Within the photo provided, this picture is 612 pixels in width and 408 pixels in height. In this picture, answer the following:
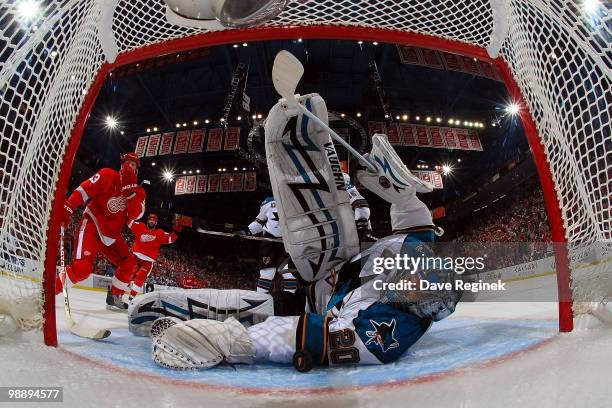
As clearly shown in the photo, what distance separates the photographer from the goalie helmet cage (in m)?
1.12

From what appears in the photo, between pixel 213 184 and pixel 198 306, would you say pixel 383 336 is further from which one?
pixel 213 184

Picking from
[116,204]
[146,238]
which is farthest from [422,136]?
[116,204]

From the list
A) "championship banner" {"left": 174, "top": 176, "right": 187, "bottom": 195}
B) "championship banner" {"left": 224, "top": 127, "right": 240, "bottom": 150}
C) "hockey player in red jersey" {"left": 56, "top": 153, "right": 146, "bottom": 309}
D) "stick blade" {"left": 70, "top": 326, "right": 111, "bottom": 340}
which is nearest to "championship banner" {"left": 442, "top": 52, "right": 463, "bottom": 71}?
"championship banner" {"left": 224, "top": 127, "right": 240, "bottom": 150}

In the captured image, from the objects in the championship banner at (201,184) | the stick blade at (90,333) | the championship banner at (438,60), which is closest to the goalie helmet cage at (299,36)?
the stick blade at (90,333)

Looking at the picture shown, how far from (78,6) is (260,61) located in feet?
22.4

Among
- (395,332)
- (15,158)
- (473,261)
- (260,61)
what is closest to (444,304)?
(395,332)

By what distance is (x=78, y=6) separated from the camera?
3.77 ft

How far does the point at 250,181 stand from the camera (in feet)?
34.7

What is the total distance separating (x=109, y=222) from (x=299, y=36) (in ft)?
5.63

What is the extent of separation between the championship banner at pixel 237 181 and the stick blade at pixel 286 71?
9.61 m

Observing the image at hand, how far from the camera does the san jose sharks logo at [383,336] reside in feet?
3.49

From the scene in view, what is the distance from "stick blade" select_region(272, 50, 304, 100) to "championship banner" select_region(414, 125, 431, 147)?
8567 millimetres

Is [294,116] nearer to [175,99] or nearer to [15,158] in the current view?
[15,158]

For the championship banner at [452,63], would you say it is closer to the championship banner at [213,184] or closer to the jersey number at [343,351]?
the championship banner at [213,184]
